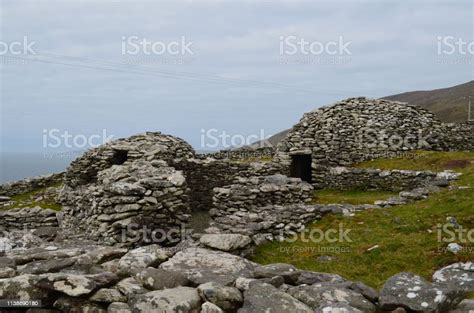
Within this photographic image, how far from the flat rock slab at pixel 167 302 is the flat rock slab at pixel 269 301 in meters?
0.68

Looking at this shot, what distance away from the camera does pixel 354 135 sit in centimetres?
3059

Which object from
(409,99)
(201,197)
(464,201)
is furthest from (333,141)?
(409,99)

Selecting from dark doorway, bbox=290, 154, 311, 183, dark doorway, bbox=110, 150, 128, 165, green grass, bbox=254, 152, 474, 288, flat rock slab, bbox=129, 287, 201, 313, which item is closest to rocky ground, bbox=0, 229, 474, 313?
flat rock slab, bbox=129, 287, 201, 313

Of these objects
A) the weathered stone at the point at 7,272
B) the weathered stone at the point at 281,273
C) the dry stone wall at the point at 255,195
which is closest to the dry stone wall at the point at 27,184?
the dry stone wall at the point at 255,195

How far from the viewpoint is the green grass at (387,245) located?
12.0 m

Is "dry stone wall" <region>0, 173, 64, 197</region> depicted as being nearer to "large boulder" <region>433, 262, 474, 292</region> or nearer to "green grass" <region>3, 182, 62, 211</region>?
"green grass" <region>3, 182, 62, 211</region>

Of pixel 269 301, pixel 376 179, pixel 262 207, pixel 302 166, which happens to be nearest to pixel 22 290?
pixel 269 301

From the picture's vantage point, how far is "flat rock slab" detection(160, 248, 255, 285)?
23.0 ft

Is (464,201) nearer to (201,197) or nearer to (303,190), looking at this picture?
(303,190)

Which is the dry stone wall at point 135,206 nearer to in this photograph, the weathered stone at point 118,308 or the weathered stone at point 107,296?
the weathered stone at point 107,296

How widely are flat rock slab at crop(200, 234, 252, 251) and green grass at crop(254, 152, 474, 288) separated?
803 mm

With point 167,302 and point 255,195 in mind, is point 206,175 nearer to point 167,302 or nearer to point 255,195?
point 255,195

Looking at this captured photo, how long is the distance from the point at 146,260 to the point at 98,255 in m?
0.86

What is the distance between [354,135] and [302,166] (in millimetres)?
4280
